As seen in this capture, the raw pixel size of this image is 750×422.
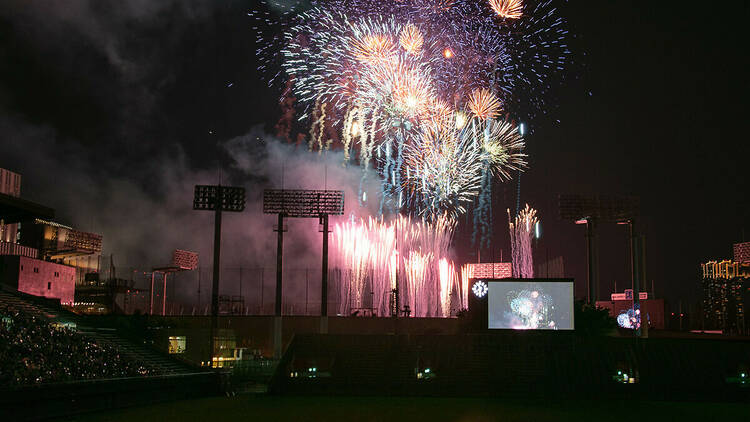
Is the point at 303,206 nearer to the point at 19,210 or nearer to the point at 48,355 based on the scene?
the point at 19,210

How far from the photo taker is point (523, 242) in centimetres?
4656

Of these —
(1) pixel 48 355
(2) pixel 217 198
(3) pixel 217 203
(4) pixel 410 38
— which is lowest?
(1) pixel 48 355

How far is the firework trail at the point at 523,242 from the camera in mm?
46031

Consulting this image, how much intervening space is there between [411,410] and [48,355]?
10762mm

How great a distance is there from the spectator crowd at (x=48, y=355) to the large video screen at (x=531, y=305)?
13.4 m

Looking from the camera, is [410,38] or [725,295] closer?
[410,38]

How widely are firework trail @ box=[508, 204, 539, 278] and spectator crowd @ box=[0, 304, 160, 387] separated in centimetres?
2711

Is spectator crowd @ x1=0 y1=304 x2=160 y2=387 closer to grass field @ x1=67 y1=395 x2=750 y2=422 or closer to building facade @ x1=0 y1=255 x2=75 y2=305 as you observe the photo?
grass field @ x1=67 y1=395 x2=750 y2=422

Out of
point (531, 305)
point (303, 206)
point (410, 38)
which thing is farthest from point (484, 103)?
point (303, 206)

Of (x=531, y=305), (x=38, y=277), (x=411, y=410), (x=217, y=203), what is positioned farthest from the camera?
(x=38, y=277)

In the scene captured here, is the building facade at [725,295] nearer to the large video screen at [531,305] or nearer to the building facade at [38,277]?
the large video screen at [531,305]

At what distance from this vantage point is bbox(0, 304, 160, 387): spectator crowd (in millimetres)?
19250

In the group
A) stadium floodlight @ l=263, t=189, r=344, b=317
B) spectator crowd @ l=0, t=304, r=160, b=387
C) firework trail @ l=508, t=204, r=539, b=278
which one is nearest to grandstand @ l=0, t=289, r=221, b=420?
spectator crowd @ l=0, t=304, r=160, b=387

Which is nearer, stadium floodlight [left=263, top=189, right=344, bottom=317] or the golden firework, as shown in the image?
the golden firework
